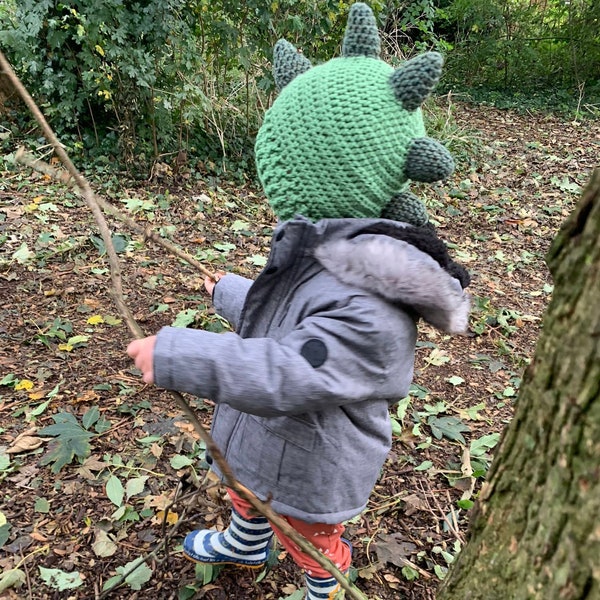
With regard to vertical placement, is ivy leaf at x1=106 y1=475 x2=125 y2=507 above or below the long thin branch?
below

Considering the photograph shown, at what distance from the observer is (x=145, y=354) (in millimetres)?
1315

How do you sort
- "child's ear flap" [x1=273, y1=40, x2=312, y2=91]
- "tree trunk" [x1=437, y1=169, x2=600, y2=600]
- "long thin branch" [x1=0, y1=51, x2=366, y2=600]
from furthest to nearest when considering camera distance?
"child's ear flap" [x1=273, y1=40, x2=312, y2=91] < "long thin branch" [x1=0, y1=51, x2=366, y2=600] < "tree trunk" [x1=437, y1=169, x2=600, y2=600]

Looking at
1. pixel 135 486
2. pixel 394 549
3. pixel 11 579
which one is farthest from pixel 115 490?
pixel 394 549

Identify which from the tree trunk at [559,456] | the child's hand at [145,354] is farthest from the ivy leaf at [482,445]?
the child's hand at [145,354]

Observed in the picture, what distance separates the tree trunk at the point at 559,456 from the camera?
0.82 m

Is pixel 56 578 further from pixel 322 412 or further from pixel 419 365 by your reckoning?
pixel 419 365

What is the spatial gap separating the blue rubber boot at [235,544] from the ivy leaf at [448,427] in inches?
47.6

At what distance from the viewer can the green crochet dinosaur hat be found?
1.42 m

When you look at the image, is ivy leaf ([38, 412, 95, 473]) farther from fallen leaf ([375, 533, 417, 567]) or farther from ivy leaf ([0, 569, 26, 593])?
fallen leaf ([375, 533, 417, 567])

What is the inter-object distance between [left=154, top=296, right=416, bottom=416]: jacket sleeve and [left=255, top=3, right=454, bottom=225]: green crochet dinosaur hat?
12.7 inches

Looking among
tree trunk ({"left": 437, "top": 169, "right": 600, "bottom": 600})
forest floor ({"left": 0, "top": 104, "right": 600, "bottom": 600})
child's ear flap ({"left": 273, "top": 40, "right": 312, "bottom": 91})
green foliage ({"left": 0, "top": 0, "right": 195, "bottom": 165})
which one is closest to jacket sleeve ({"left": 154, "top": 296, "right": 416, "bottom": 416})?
tree trunk ({"left": 437, "top": 169, "right": 600, "bottom": 600})

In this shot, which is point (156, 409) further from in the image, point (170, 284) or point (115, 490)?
point (170, 284)

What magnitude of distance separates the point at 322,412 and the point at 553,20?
1209 centimetres

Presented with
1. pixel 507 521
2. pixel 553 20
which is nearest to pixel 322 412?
pixel 507 521
